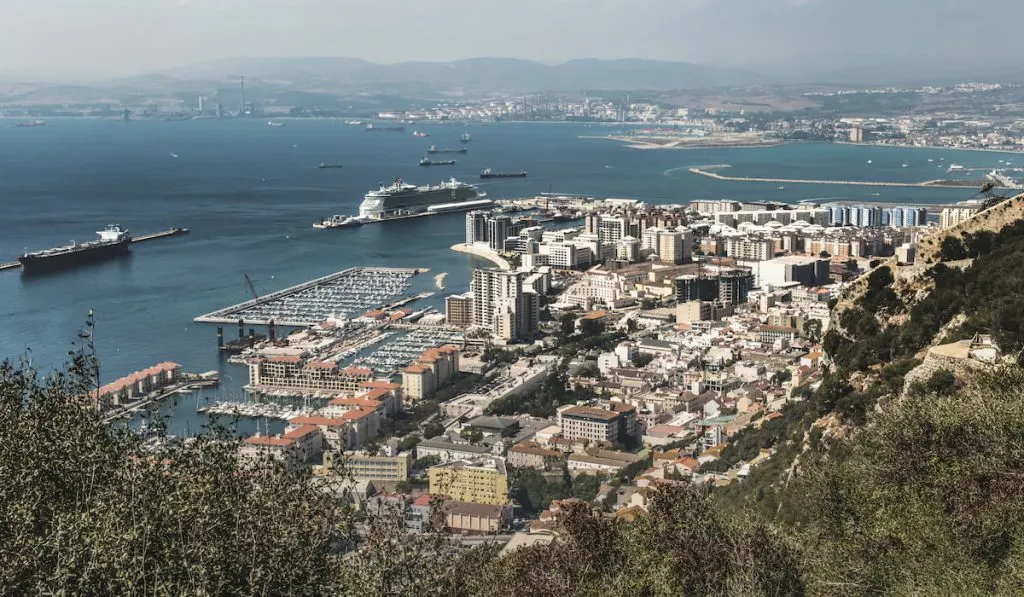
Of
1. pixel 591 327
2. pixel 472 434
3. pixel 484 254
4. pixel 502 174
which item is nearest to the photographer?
pixel 472 434

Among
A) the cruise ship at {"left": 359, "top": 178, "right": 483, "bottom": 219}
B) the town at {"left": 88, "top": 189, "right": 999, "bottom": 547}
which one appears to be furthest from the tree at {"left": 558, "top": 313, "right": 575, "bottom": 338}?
the cruise ship at {"left": 359, "top": 178, "right": 483, "bottom": 219}

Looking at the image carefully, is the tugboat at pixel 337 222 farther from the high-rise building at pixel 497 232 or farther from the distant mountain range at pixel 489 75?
the distant mountain range at pixel 489 75

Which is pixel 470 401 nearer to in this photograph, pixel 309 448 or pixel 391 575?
pixel 309 448

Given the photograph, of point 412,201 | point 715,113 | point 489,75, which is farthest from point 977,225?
point 489,75

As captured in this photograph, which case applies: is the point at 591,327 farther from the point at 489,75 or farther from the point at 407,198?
the point at 489,75

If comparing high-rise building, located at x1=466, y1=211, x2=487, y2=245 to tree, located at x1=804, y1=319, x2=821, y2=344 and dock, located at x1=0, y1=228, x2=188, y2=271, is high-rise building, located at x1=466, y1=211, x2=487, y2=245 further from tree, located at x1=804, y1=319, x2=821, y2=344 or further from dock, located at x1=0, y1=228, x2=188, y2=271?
tree, located at x1=804, y1=319, x2=821, y2=344
